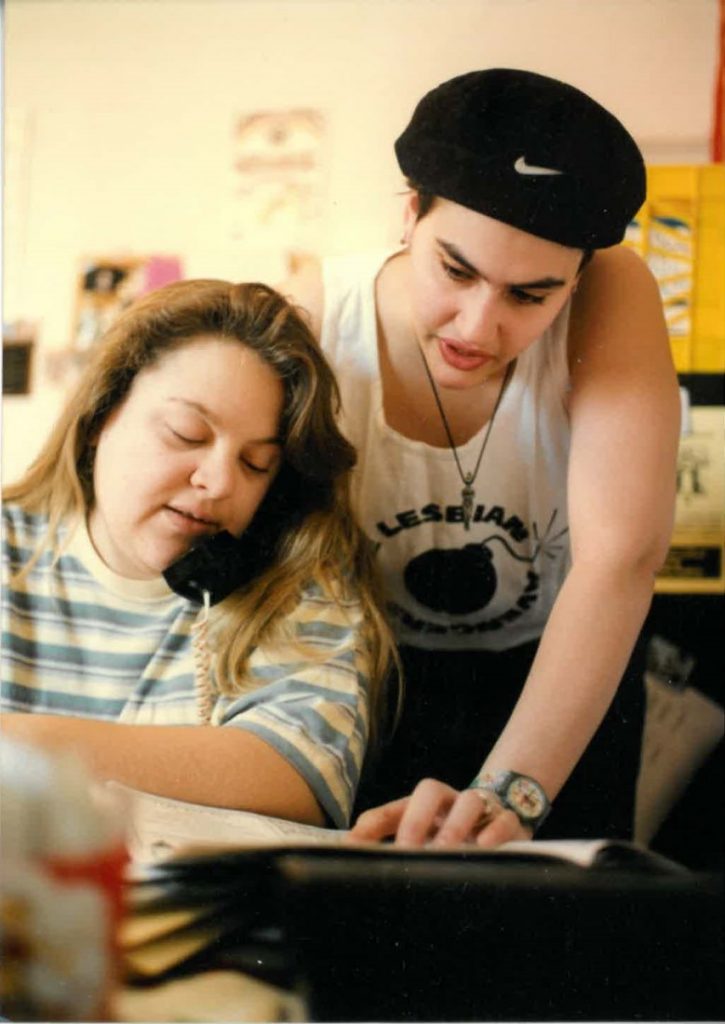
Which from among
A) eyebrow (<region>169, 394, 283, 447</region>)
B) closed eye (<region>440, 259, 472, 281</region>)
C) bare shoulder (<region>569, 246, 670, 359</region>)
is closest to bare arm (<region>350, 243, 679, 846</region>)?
bare shoulder (<region>569, 246, 670, 359</region>)

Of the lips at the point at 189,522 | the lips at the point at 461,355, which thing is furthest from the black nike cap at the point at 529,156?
the lips at the point at 189,522

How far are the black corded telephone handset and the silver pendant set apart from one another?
0.48 ft

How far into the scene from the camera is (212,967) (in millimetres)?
1043

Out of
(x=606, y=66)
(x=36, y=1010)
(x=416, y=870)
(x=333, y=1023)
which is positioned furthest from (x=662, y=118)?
(x=36, y=1010)

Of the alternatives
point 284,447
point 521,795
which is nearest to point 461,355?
point 284,447

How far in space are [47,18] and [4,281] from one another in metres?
0.26

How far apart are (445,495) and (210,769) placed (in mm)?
340

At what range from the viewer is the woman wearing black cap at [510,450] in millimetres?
1082

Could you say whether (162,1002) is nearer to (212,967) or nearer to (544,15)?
(212,967)

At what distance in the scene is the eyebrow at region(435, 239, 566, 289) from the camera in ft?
3.59

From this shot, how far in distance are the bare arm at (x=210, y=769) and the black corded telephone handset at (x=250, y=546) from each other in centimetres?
15

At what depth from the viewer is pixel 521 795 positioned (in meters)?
1.08

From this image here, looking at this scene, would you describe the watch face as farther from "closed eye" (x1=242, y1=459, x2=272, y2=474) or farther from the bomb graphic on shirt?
"closed eye" (x1=242, y1=459, x2=272, y2=474)

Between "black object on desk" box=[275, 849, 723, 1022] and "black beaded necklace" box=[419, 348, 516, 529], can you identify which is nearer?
"black object on desk" box=[275, 849, 723, 1022]
